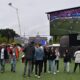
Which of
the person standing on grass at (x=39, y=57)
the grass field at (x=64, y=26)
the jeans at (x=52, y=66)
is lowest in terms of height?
the jeans at (x=52, y=66)

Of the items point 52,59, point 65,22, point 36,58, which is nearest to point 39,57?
point 36,58

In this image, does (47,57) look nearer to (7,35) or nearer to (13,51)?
(13,51)

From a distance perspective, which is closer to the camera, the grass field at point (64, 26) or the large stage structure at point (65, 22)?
the grass field at point (64, 26)

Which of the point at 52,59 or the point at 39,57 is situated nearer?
the point at 39,57

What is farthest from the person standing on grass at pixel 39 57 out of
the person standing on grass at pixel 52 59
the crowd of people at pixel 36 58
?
the person standing on grass at pixel 52 59

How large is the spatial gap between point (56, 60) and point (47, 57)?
3.38ft

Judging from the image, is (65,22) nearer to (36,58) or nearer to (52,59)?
(52,59)

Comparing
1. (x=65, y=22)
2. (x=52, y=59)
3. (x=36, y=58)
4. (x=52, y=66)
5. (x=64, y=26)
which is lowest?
(x=52, y=66)

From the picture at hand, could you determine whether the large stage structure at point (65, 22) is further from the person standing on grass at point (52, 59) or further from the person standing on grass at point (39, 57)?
the person standing on grass at point (39, 57)

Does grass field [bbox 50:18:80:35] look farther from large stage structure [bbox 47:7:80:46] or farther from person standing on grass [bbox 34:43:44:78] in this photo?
person standing on grass [bbox 34:43:44:78]

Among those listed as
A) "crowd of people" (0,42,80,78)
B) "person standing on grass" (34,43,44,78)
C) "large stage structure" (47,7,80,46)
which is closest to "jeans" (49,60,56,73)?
"crowd of people" (0,42,80,78)

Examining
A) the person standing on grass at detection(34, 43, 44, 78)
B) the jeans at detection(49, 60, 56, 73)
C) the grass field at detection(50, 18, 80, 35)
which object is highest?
the grass field at detection(50, 18, 80, 35)

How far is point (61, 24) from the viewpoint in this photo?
207 ft

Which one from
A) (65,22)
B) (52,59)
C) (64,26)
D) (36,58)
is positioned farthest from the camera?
(64,26)
